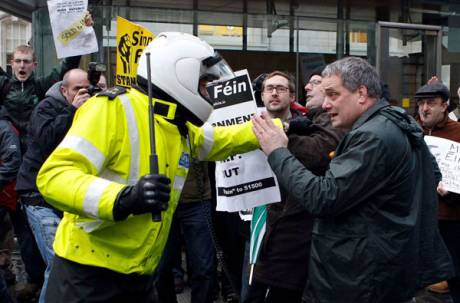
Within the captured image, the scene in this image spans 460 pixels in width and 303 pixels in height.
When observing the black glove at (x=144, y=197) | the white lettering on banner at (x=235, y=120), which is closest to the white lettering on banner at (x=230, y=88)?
the white lettering on banner at (x=235, y=120)

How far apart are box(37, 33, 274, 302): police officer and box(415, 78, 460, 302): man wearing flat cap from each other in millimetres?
2822

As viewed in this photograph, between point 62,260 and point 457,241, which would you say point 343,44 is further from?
point 62,260

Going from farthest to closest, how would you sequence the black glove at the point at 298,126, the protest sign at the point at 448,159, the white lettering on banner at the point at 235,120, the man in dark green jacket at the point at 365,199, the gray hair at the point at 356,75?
the protest sign at the point at 448,159, the white lettering on banner at the point at 235,120, the black glove at the point at 298,126, the gray hair at the point at 356,75, the man in dark green jacket at the point at 365,199

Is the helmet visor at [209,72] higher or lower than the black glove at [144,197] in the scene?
higher

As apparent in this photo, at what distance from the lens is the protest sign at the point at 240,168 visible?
3.94 meters

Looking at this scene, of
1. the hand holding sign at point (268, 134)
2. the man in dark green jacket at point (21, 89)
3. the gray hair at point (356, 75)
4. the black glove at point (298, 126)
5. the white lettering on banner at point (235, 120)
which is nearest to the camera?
the gray hair at point (356, 75)

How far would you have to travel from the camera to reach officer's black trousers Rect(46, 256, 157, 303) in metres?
2.88

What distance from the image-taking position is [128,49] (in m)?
5.48

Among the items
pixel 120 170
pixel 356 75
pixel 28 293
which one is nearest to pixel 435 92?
pixel 356 75

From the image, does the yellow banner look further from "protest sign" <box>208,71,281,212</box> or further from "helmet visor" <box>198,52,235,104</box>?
"helmet visor" <box>198,52,235,104</box>

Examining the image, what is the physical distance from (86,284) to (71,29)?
3.51 metres

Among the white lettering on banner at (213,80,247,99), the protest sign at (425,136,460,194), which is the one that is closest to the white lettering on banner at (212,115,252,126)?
the white lettering on banner at (213,80,247,99)

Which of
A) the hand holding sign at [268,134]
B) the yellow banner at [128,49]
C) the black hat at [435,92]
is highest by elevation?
the yellow banner at [128,49]

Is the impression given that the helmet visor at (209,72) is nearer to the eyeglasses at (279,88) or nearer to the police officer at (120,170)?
the police officer at (120,170)
